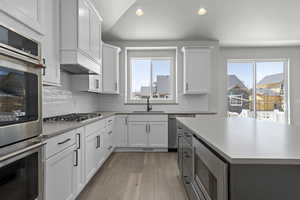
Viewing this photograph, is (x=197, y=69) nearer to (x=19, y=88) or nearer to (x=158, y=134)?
(x=158, y=134)

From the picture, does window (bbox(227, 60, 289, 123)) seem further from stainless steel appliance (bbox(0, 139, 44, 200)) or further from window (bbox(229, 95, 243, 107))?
stainless steel appliance (bbox(0, 139, 44, 200))

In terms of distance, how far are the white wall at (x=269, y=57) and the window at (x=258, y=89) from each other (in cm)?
14

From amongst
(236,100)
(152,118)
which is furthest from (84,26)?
(236,100)

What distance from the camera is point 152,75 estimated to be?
18.4 ft

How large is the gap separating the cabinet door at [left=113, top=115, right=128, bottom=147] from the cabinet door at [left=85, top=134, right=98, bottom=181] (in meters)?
1.65

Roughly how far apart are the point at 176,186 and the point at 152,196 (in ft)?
1.42

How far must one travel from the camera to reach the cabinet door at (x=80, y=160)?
89.9 inches

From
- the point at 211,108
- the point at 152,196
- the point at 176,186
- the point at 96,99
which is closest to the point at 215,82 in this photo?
the point at 211,108

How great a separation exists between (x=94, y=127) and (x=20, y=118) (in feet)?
→ 5.46

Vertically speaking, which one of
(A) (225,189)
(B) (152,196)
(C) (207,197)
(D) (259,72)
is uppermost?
(D) (259,72)

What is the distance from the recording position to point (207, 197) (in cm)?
140

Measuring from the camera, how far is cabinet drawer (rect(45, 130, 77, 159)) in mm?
1648

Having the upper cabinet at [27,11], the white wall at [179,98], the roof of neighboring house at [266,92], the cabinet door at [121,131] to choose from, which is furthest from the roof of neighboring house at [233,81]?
the upper cabinet at [27,11]

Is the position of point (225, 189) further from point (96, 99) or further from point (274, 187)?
point (96, 99)
